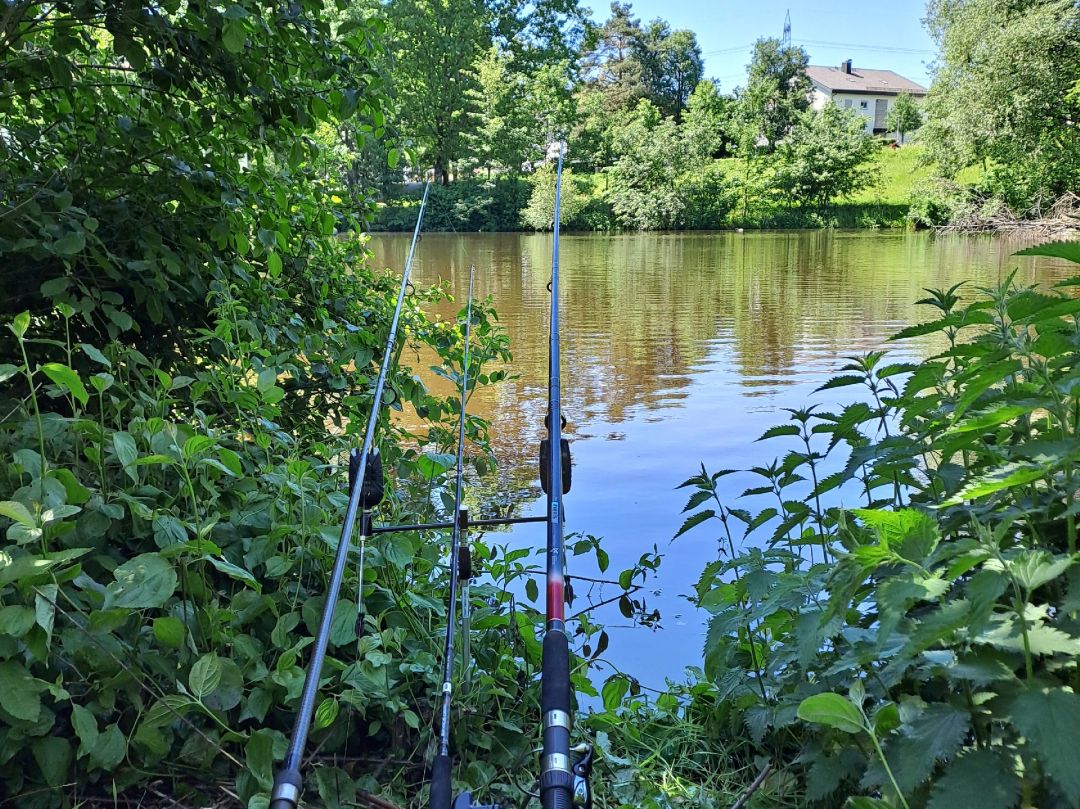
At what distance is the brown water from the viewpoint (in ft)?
14.0

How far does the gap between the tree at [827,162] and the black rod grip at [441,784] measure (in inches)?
1851

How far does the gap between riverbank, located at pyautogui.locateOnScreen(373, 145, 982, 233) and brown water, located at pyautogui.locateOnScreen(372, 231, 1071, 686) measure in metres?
19.8

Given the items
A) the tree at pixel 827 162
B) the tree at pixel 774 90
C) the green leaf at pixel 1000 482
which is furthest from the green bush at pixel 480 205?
the green leaf at pixel 1000 482

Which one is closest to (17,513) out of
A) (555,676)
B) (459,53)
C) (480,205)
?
(555,676)

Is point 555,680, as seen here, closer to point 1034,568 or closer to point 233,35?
point 1034,568

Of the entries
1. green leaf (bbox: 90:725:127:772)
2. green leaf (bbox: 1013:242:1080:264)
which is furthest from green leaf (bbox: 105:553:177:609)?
green leaf (bbox: 1013:242:1080:264)

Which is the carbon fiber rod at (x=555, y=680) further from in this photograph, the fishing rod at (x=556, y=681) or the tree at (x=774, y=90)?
the tree at (x=774, y=90)

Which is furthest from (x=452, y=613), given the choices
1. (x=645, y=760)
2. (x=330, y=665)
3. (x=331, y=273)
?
(x=331, y=273)

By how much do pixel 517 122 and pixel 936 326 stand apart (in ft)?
141

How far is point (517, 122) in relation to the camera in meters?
42.4

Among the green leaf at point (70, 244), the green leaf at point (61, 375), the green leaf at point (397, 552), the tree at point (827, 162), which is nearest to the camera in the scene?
the green leaf at point (61, 375)

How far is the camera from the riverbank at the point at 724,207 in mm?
37719

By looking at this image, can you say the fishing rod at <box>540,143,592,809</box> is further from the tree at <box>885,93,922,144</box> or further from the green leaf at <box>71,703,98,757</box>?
the tree at <box>885,93,922,144</box>

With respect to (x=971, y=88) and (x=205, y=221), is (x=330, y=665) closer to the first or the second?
(x=205, y=221)
